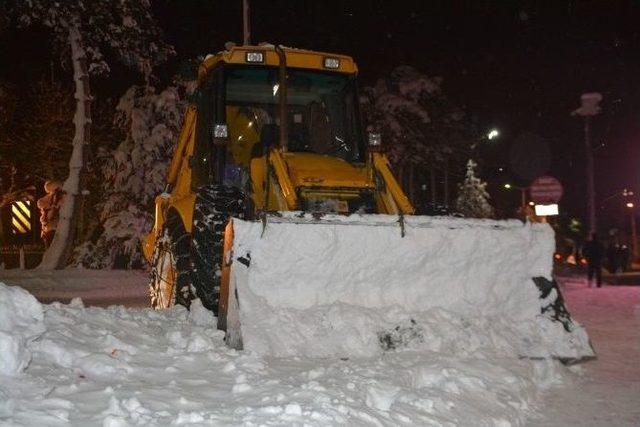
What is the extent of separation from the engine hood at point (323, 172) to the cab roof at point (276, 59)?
3.65ft

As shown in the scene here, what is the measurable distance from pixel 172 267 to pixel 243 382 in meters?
4.06

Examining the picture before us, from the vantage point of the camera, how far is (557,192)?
60.6 ft

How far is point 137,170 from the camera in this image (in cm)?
2248

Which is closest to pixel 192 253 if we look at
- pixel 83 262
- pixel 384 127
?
pixel 83 262

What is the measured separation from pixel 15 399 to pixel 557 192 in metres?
16.5

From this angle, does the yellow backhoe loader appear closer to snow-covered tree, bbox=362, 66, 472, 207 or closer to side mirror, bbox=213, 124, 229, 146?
side mirror, bbox=213, 124, 229, 146

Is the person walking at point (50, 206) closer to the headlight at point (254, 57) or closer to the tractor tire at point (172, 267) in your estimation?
the tractor tire at point (172, 267)

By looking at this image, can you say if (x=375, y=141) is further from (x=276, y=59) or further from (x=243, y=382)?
(x=243, y=382)

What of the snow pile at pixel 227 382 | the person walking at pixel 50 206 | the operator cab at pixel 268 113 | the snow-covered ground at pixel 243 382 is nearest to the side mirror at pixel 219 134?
the operator cab at pixel 268 113

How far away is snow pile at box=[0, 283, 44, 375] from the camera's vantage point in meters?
4.37

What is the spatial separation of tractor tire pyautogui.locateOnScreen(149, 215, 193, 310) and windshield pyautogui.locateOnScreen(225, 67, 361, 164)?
47.3 inches

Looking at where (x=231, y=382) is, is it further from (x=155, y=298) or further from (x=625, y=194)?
(x=625, y=194)

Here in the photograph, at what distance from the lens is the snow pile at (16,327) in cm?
437

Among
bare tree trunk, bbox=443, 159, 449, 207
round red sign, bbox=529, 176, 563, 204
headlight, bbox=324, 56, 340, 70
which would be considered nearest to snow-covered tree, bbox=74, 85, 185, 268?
round red sign, bbox=529, 176, 563, 204
